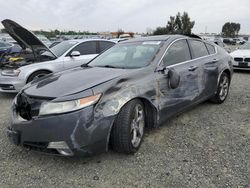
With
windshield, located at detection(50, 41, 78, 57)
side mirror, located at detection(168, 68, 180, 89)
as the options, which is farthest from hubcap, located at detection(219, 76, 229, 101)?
windshield, located at detection(50, 41, 78, 57)

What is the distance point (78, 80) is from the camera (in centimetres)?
326

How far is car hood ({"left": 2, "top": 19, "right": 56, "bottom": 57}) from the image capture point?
5.94 metres

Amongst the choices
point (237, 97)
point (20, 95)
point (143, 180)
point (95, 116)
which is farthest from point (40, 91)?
point (237, 97)

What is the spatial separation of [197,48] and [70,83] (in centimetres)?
266

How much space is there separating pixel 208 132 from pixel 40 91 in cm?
252

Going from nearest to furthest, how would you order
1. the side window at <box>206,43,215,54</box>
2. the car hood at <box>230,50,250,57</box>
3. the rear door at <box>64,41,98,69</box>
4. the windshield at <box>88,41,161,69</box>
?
the windshield at <box>88,41,161,69</box> → the side window at <box>206,43,215,54</box> → the rear door at <box>64,41,98,69</box> → the car hood at <box>230,50,250,57</box>

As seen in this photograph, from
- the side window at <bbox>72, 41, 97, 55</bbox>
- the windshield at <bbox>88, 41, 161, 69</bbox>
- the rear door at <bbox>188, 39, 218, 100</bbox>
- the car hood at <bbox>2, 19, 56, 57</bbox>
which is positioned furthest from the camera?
the side window at <bbox>72, 41, 97, 55</bbox>

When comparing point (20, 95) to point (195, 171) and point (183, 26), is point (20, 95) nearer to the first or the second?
point (195, 171)

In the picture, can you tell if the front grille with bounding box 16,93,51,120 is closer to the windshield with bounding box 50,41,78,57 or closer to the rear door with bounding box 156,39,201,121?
the rear door with bounding box 156,39,201,121

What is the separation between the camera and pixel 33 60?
268 inches

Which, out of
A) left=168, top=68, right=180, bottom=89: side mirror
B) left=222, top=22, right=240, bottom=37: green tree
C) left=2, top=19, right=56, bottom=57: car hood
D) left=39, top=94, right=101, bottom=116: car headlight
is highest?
left=222, top=22, right=240, bottom=37: green tree

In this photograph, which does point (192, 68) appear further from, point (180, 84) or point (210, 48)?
point (210, 48)

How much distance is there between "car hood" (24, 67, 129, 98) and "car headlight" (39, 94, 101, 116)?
0.41 ft

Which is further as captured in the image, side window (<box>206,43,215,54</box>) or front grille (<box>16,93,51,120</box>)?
side window (<box>206,43,215,54</box>)
